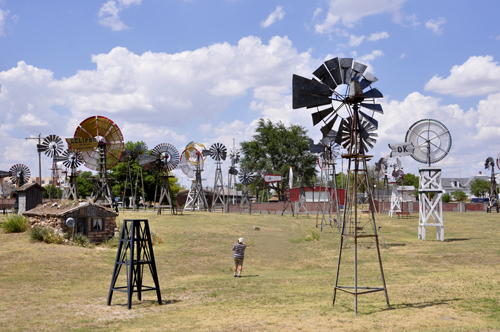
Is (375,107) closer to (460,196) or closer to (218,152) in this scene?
(218,152)

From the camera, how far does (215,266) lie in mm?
21594

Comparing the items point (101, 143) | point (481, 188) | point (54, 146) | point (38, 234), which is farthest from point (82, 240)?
point (481, 188)

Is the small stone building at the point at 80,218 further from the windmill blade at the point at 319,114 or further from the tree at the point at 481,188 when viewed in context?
the tree at the point at 481,188

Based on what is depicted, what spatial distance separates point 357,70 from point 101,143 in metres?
37.7

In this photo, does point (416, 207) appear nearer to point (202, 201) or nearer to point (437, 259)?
point (202, 201)

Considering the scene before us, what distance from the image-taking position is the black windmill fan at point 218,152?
67375 mm

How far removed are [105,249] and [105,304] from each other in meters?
11.7

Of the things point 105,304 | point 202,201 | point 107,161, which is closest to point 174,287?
point 105,304

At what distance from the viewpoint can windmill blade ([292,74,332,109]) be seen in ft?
39.4

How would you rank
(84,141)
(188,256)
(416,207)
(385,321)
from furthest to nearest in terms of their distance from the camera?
(416,207), (84,141), (188,256), (385,321)

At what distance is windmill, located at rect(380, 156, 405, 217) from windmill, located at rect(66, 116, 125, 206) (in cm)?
3248

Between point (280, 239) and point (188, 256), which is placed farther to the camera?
point (280, 239)

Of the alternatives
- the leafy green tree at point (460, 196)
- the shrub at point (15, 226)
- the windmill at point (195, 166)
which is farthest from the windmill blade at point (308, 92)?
the leafy green tree at point (460, 196)

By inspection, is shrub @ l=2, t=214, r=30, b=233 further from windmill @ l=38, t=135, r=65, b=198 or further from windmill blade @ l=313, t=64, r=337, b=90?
windmill @ l=38, t=135, r=65, b=198
